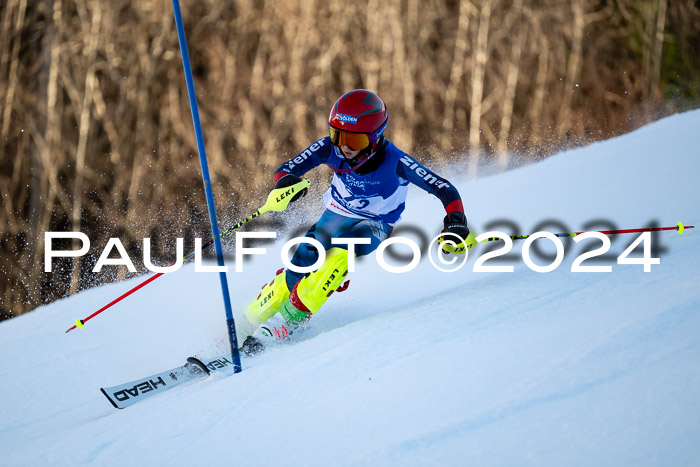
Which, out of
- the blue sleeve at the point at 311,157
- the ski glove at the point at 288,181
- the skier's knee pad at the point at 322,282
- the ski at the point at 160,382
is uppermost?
the blue sleeve at the point at 311,157

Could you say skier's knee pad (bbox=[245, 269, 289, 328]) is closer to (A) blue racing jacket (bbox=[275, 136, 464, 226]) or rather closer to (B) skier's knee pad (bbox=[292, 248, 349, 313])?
(B) skier's knee pad (bbox=[292, 248, 349, 313])

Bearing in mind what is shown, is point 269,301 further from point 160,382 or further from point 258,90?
point 258,90

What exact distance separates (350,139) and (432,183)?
0.48 meters

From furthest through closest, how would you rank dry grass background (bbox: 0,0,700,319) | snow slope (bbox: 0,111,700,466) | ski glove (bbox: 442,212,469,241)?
1. dry grass background (bbox: 0,0,700,319)
2. ski glove (bbox: 442,212,469,241)
3. snow slope (bbox: 0,111,700,466)

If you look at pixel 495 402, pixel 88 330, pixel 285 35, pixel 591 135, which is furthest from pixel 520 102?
pixel 495 402

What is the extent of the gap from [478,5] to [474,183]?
6.07 meters

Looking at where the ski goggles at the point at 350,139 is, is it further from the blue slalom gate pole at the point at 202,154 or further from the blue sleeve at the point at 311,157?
the blue slalom gate pole at the point at 202,154

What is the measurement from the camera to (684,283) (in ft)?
7.88

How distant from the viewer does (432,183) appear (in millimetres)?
3168

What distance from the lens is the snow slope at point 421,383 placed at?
1.67 metres

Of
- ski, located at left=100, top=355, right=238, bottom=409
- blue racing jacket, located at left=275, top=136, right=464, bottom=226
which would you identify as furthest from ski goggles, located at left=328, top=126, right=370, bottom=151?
ski, located at left=100, top=355, right=238, bottom=409

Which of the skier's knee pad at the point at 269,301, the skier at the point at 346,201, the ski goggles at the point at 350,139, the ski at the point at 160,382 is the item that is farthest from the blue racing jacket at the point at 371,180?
the ski at the point at 160,382

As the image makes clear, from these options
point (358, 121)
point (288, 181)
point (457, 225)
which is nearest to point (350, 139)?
point (358, 121)

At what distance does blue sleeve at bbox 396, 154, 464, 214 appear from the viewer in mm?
3098
